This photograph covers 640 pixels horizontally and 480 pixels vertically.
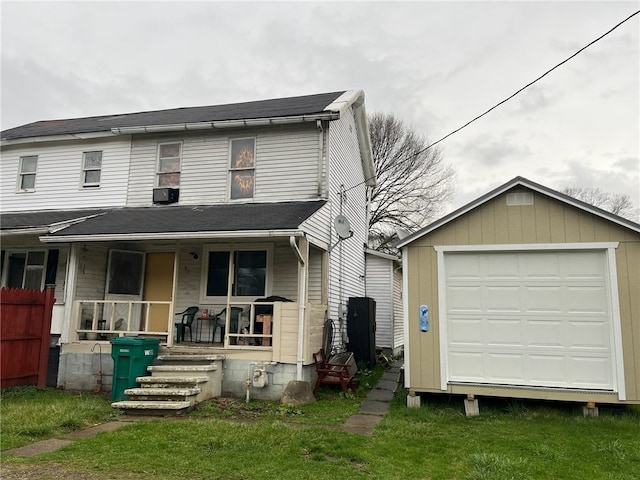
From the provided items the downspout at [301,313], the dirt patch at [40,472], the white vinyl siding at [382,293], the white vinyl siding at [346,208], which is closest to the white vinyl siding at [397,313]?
the white vinyl siding at [382,293]

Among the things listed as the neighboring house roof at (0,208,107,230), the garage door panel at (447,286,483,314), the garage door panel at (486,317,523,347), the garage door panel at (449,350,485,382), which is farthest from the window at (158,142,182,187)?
the garage door panel at (486,317,523,347)

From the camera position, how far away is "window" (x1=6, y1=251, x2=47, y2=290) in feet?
36.0

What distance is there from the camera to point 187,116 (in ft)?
39.6

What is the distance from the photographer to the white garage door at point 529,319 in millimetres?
6844

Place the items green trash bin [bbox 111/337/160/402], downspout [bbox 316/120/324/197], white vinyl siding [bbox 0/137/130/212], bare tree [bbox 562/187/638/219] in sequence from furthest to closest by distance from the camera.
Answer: bare tree [bbox 562/187/638/219]
white vinyl siding [bbox 0/137/130/212]
downspout [bbox 316/120/324/197]
green trash bin [bbox 111/337/160/402]

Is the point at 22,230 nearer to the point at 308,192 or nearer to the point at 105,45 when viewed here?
the point at 105,45

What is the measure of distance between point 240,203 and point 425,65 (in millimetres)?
6029

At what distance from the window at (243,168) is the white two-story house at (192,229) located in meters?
0.03

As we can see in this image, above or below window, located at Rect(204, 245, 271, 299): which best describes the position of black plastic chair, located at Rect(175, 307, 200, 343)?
below

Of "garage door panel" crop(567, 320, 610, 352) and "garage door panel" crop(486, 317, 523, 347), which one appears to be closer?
"garage door panel" crop(567, 320, 610, 352)

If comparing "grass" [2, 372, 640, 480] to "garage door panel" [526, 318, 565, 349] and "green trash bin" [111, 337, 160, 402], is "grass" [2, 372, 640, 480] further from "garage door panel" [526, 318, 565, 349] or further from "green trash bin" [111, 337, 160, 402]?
"garage door panel" [526, 318, 565, 349]

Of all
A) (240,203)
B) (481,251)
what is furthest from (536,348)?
(240,203)

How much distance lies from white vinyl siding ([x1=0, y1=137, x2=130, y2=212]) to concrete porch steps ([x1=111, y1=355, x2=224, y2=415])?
5036 mm

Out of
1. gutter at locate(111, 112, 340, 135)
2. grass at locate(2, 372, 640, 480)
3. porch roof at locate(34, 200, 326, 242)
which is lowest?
grass at locate(2, 372, 640, 480)
